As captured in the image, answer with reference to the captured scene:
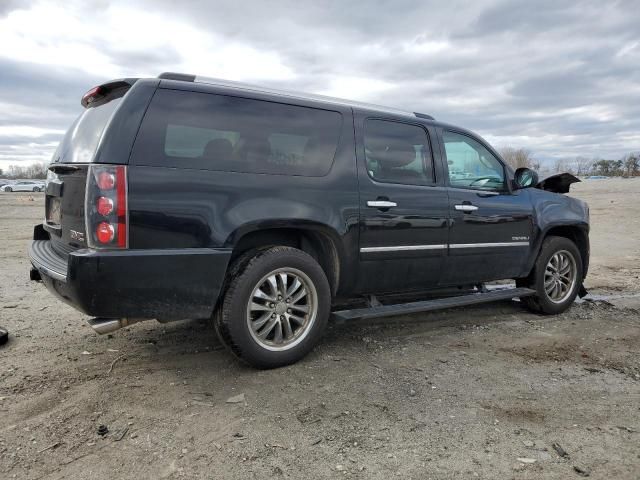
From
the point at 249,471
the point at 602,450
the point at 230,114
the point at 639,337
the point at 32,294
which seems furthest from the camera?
the point at 32,294

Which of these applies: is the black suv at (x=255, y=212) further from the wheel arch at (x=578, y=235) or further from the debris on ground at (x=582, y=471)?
the debris on ground at (x=582, y=471)

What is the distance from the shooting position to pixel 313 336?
382cm

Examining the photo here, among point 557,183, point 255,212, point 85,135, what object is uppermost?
point 85,135

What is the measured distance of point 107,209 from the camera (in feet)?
10.00

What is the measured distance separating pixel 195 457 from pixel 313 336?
1.42 meters

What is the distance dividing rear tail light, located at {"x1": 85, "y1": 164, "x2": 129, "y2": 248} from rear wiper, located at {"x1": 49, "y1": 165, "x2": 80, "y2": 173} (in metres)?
0.38

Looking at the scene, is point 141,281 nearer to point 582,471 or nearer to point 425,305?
point 425,305

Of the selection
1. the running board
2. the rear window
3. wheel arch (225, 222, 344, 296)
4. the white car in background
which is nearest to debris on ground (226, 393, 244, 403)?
wheel arch (225, 222, 344, 296)

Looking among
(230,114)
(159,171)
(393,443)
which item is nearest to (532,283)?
(393,443)

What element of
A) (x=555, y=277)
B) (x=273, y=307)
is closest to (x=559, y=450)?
(x=273, y=307)

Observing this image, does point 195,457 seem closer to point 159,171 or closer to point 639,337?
point 159,171

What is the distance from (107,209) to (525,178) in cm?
395

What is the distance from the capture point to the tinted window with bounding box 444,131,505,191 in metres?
4.80

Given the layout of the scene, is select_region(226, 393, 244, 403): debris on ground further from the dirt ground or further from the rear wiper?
the rear wiper
